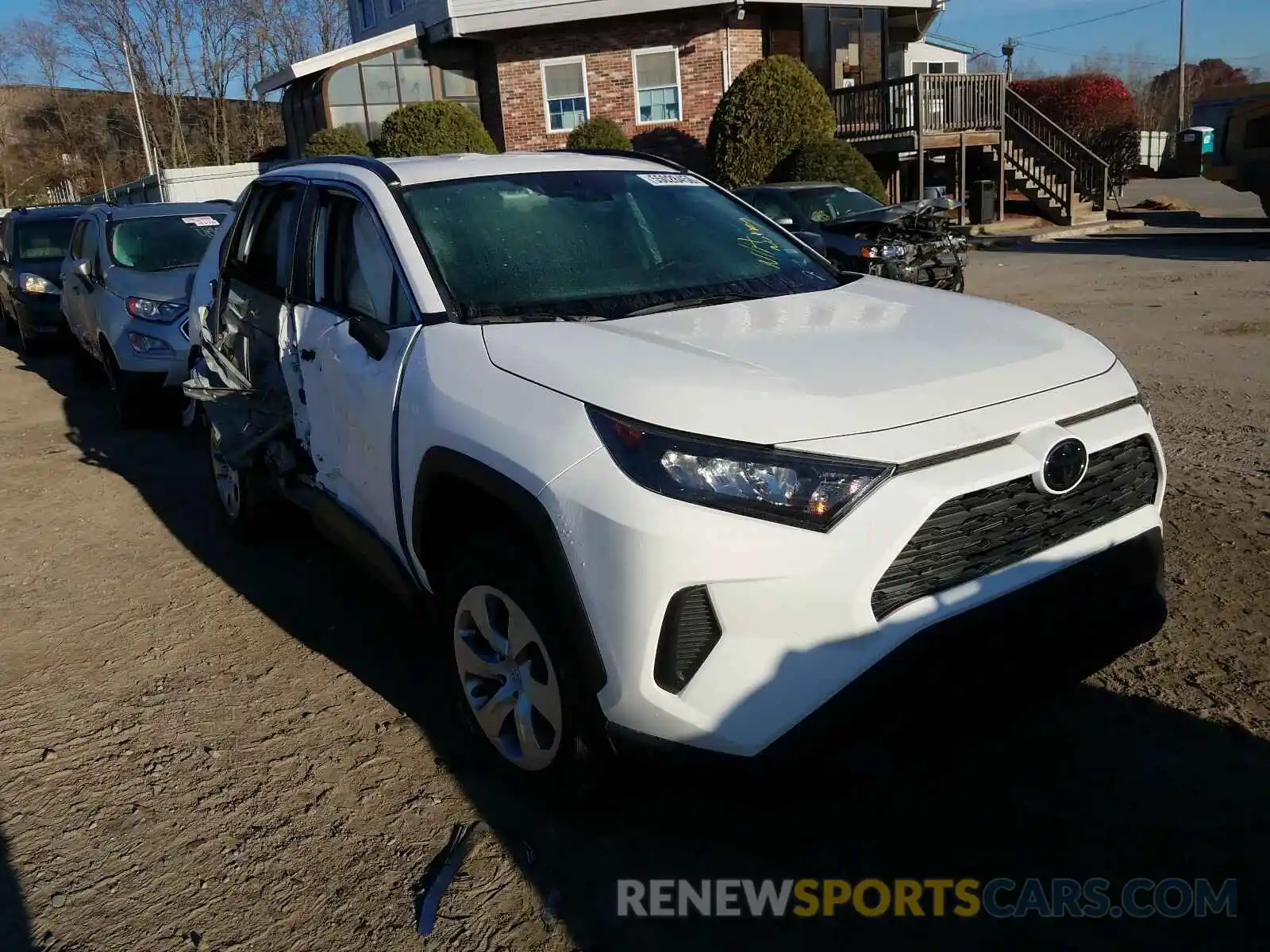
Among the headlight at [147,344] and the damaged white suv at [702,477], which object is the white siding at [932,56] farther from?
the damaged white suv at [702,477]

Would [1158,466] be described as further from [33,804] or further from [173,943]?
[33,804]

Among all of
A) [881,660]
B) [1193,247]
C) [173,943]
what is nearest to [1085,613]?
[881,660]

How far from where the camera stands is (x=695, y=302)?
3.45 metres

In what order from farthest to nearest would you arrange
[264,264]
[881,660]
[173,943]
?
1. [264,264]
2. [173,943]
3. [881,660]

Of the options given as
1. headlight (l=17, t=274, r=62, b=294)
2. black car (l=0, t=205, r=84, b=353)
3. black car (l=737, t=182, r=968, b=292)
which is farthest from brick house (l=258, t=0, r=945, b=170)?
headlight (l=17, t=274, r=62, b=294)

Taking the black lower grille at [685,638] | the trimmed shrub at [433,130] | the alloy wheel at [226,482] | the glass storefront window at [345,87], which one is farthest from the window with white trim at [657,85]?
the black lower grille at [685,638]

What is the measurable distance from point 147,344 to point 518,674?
6204 millimetres

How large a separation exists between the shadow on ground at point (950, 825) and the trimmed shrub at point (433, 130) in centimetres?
2031

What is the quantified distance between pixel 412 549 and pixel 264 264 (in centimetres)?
217

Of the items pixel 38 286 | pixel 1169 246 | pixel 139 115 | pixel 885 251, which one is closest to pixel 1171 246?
pixel 1169 246

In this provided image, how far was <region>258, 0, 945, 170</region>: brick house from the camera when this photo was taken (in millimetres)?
23375

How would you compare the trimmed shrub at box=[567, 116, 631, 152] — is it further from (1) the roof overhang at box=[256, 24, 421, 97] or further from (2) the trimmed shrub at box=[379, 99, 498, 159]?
(1) the roof overhang at box=[256, 24, 421, 97]

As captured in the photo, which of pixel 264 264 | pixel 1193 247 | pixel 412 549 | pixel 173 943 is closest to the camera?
pixel 173 943

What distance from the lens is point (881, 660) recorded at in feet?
7.89
